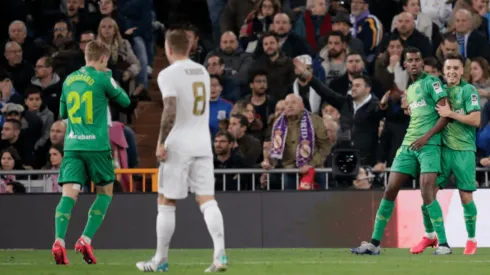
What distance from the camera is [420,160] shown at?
591 inches

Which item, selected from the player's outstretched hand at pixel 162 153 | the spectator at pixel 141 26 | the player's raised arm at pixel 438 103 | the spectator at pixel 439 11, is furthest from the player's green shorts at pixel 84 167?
the spectator at pixel 439 11

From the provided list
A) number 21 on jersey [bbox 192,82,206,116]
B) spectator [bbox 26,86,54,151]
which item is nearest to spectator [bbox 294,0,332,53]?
spectator [bbox 26,86,54,151]

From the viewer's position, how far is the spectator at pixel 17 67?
2236cm

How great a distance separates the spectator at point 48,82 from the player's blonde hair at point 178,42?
33.9 ft

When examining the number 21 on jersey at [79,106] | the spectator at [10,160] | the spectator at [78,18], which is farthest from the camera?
the spectator at [78,18]

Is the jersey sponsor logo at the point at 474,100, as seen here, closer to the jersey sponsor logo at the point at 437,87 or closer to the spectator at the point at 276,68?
the jersey sponsor logo at the point at 437,87

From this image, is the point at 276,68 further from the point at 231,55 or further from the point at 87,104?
the point at 87,104

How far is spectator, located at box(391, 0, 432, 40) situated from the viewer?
2109 centimetres

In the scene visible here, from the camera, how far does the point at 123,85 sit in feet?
70.9

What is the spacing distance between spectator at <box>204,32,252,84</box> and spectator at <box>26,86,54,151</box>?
2.74 meters

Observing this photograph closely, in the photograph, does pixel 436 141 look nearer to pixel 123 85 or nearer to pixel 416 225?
pixel 416 225

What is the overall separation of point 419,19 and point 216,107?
12.2 feet

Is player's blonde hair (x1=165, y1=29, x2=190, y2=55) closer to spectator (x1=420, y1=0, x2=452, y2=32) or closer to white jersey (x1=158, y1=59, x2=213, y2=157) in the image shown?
white jersey (x1=158, y1=59, x2=213, y2=157)

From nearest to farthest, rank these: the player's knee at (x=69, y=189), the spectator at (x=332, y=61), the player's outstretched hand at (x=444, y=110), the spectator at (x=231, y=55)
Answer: the player's knee at (x=69, y=189), the player's outstretched hand at (x=444, y=110), the spectator at (x=332, y=61), the spectator at (x=231, y=55)
